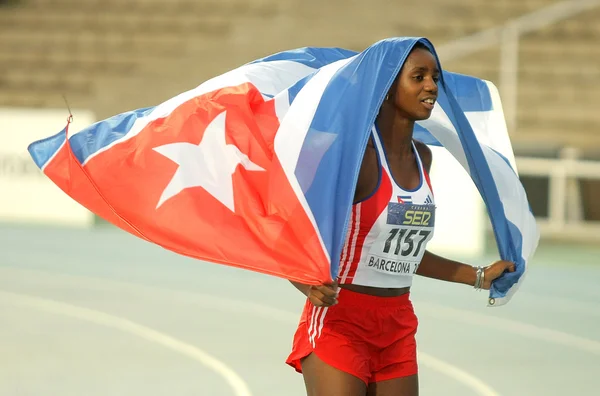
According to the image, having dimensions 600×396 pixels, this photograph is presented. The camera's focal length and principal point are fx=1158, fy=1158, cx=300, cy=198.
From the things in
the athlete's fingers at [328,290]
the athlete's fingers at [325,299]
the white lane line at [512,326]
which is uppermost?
the white lane line at [512,326]

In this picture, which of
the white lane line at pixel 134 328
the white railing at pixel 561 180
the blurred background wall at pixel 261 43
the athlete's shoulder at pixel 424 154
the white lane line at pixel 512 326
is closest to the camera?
the athlete's shoulder at pixel 424 154

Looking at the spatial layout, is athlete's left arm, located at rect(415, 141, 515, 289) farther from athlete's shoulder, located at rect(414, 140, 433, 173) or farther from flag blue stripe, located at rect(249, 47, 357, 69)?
flag blue stripe, located at rect(249, 47, 357, 69)

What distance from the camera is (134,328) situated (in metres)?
9.52

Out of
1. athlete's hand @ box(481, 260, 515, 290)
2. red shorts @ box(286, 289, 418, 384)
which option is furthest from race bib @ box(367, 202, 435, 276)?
athlete's hand @ box(481, 260, 515, 290)

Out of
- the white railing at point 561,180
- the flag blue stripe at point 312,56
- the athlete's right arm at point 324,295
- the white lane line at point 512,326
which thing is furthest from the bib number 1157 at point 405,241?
the white railing at point 561,180

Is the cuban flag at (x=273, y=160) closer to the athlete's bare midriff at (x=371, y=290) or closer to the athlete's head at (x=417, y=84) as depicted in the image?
the athlete's head at (x=417, y=84)

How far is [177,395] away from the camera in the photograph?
277 inches

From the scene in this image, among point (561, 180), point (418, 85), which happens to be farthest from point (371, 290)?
point (561, 180)

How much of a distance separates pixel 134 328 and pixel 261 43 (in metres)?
14.2

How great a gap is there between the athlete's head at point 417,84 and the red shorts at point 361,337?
0.73 m

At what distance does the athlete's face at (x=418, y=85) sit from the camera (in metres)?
4.25

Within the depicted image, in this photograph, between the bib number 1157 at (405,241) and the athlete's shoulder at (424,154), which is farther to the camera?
the athlete's shoulder at (424,154)

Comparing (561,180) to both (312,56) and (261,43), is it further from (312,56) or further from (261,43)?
(312,56)

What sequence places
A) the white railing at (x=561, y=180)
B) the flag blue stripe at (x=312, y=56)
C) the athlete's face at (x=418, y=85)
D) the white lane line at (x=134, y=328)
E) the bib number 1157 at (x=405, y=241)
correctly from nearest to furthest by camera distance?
1. the athlete's face at (x=418, y=85)
2. the bib number 1157 at (x=405, y=241)
3. the flag blue stripe at (x=312, y=56)
4. the white lane line at (x=134, y=328)
5. the white railing at (x=561, y=180)
